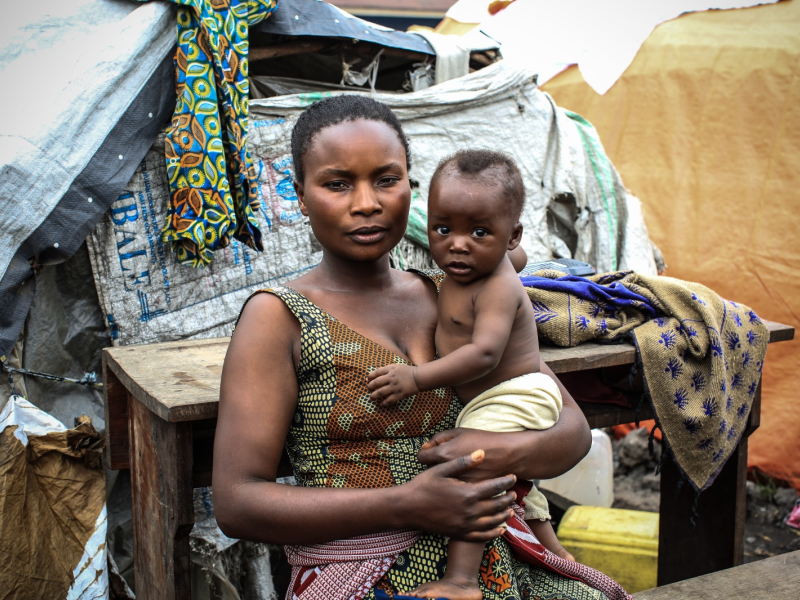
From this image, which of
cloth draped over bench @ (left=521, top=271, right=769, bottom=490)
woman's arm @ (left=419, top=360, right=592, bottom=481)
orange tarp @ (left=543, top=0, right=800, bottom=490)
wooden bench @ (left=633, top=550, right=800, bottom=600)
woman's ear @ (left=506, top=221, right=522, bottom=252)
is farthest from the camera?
orange tarp @ (left=543, top=0, right=800, bottom=490)

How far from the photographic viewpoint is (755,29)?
16.0ft

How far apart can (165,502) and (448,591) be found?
0.75 meters

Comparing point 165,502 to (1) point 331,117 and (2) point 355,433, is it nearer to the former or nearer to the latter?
(2) point 355,433

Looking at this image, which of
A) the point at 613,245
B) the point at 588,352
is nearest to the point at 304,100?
the point at 588,352

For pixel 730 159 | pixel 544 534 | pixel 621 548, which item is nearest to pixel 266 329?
pixel 544 534

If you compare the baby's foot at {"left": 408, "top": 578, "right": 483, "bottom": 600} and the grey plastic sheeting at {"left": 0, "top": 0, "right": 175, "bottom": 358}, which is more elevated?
the grey plastic sheeting at {"left": 0, "top": 0, "right": 175, "bottom": 358}

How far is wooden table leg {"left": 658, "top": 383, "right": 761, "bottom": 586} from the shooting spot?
264 cm

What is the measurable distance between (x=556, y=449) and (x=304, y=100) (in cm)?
219

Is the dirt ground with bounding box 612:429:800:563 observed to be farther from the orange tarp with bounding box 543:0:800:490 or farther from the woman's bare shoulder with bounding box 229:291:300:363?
the woman's bare shoulder with bounding box 229:291:300:363

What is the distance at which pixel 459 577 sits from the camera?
1.39 m

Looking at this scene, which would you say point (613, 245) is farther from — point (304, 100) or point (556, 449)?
point (556, 449)

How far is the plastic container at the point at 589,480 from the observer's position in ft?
12.8

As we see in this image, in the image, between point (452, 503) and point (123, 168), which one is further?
point (123, 168)

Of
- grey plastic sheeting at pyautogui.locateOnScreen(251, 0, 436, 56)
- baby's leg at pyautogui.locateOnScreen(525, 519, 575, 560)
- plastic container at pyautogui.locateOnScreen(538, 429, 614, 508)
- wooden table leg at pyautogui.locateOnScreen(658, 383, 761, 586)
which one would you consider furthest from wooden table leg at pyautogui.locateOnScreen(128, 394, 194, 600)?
plastic container at pyautogui.locateOnScreen(538, 429, 614, 508)
